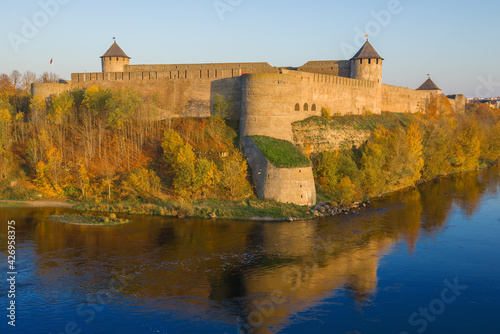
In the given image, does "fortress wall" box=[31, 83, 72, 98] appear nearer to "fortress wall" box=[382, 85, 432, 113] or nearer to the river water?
the river water

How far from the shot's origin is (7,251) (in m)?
14.5

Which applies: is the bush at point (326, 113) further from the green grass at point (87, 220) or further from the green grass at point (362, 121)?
the green grass at point (87, 220)

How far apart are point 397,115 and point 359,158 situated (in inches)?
416

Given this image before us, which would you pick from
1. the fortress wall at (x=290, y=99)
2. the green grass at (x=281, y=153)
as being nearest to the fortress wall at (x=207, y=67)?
the fortress wall at (x=290, y=99)

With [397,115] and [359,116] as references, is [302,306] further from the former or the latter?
[397,115]

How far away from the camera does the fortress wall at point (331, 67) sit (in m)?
32.5

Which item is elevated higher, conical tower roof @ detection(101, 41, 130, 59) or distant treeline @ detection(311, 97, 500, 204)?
conical tower roof @ detection(101, 41, 130, 59)

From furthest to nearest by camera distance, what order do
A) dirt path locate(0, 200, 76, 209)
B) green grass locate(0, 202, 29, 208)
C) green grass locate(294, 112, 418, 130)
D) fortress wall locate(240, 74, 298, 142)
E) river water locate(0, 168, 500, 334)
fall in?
green grass locate(294, 112, 418, 130)
fortress wall locate(240, 74, 298, 142)
dirt path locate(0, 200, 76, 209)
green grass locate(0, 202, 29, 208)
river water locate(0, 168, 500, 334)

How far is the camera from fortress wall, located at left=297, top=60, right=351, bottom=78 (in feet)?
107

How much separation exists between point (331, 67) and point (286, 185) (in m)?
15.6

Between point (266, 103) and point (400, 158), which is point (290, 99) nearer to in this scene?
point (266, 103)

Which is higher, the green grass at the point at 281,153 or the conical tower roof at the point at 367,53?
the conical tower roof at the point at 367,53

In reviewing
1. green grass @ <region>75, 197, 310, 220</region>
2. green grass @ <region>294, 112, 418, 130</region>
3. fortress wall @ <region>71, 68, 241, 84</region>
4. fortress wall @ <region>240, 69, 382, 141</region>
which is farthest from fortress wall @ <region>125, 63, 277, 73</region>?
green grass @ <region>75, 197, 310, 220</region>

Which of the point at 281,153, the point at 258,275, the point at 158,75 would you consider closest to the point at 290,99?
the point at 281,153
